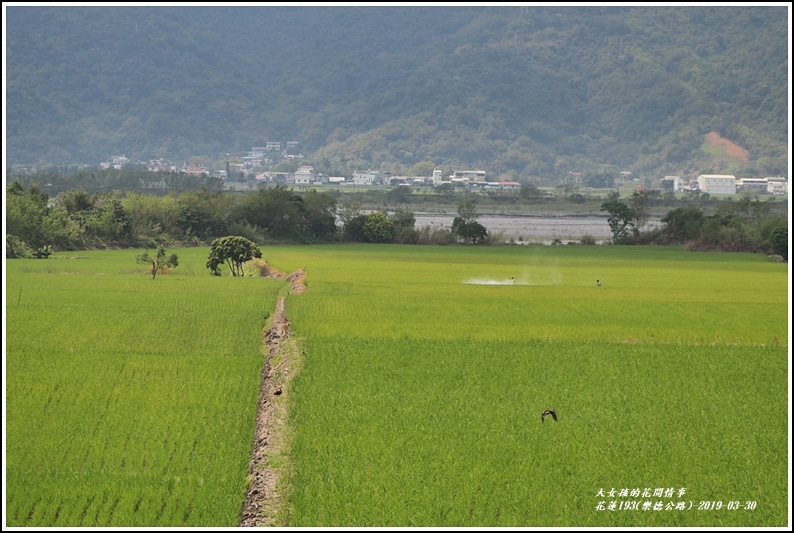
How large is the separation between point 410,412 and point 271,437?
2.00 m

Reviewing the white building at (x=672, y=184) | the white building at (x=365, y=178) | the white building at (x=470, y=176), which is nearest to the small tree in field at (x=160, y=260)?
the white building at (x=365, y=178)

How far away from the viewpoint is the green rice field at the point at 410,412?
378 inches

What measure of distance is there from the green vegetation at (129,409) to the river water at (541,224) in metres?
51.4

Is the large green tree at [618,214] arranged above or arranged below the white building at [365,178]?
above

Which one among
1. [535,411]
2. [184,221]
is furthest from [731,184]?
[535,411]

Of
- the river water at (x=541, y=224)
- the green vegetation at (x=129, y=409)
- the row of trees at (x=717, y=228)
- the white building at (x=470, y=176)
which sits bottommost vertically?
the river water at (x=541, y=224)

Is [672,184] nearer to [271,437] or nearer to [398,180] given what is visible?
[398,180]

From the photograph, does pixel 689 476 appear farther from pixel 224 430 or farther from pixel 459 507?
pixel 224 430

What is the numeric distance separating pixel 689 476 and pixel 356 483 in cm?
355

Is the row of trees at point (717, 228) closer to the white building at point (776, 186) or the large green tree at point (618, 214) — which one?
the large green tree at point (618, 214)

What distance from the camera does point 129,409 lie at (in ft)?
43.7

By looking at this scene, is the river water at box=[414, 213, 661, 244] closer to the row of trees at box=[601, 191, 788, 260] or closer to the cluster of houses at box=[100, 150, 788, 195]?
the row of trees at box=[601, 191, 788, 260]

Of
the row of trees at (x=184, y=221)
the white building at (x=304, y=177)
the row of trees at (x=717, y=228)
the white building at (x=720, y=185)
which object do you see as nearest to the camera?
the row of trees at (x=184, y=221)

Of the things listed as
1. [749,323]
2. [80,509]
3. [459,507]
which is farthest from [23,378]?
[749,323]
